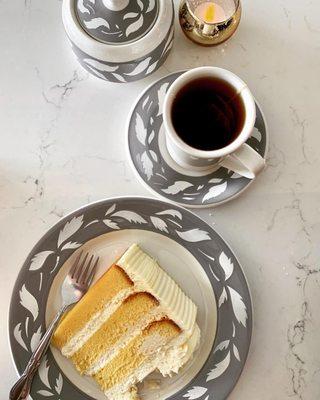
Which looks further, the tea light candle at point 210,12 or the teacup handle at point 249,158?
the tea light candle at point 210,12

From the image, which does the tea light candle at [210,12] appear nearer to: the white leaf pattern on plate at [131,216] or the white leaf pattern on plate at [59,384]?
the white leaf pattern on plate at [131,216]

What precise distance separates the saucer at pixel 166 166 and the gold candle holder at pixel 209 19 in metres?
0.08

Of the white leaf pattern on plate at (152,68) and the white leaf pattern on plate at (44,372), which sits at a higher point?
the white leaf pattern on plate at (152,68)

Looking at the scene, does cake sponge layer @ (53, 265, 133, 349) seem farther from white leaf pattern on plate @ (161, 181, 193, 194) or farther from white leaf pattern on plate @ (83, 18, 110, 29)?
white leaf pattern on plate @ (83, 18, 110, 29)

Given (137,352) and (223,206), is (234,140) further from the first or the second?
(137,352)

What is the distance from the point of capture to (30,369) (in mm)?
1024

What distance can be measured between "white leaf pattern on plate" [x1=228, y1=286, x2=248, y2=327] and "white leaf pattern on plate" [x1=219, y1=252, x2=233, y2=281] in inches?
1.0

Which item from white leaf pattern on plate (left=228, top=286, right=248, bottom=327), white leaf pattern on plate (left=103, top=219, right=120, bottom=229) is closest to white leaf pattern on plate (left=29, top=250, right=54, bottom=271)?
white leaf pattern on plate (left=103, top=219, right=120, bottom=229)

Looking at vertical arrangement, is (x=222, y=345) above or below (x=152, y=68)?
below

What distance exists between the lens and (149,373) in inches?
42.6

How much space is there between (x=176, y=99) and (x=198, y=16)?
0.59 feet

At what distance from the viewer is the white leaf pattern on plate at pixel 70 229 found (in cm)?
106

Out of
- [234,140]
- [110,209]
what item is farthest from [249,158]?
[110,209]

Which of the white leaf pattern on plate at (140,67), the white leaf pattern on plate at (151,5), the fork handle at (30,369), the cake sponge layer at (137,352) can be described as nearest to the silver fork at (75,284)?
the fork handle at (30,369)
